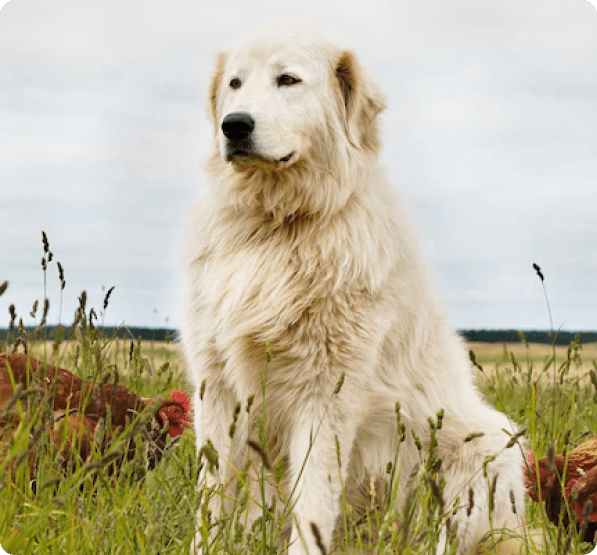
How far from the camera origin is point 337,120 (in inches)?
130

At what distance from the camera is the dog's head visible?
2.98 m

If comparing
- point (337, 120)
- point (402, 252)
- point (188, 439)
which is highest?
point (337, 120)

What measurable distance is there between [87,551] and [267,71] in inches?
79.9

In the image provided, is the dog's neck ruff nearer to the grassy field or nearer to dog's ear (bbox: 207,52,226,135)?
dog's ear (bbox: 207,52,226,135)

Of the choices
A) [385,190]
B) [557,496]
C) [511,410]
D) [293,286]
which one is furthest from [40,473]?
[511,410]

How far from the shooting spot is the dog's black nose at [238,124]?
9.59 ft

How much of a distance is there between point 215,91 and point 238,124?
73 centimetres

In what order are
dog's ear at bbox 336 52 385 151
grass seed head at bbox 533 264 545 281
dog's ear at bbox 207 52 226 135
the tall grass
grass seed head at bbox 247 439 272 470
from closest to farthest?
grass seed head at bbox 247 439 272 470
the tall grass
grass seed head at bbox 533 264 545 281
dog's ear at bbox 336 52 385 151
dog's ear at bbox 207 52 226 135

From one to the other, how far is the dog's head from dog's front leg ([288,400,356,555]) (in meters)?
1.08

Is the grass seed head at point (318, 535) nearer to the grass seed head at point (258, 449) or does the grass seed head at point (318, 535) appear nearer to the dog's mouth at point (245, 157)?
the grass seed head at point (258, 449)

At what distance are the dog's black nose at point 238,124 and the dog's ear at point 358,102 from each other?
59 cm

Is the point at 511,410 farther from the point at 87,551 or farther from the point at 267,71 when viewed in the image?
the point at 87,551

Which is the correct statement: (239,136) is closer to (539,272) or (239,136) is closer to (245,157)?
(245,157)

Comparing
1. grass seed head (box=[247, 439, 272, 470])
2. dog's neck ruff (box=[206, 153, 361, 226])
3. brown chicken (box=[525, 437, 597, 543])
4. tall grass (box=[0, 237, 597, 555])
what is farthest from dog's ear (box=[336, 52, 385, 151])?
grass seed head (box=[247, 439, 272, 470])
